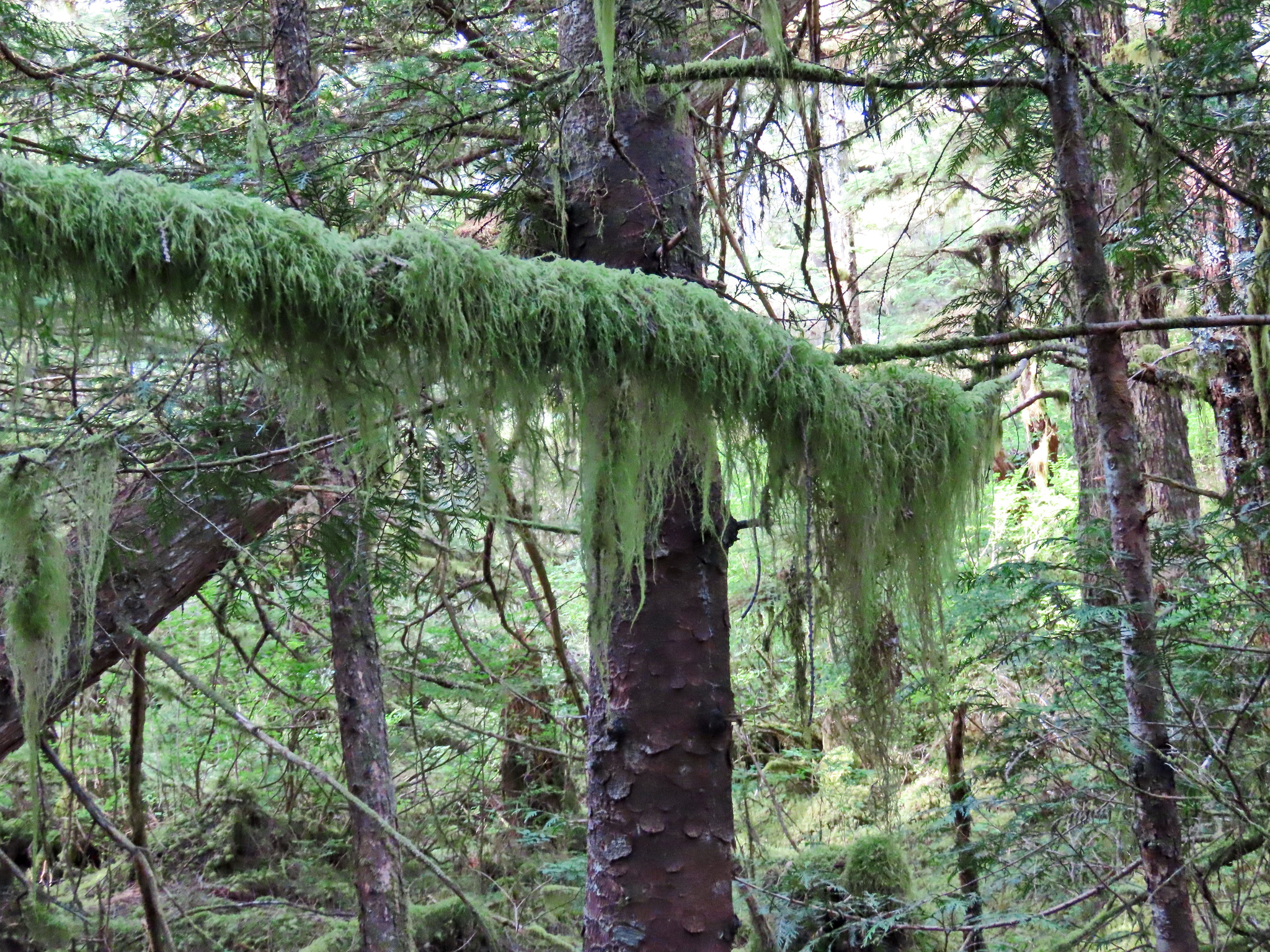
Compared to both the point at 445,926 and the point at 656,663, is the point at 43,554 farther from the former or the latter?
the point at 445,926

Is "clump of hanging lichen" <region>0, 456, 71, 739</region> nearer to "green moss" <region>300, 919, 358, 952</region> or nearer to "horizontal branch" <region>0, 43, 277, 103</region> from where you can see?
"horizontal branch" <region>0, 43, 277, 103</region>

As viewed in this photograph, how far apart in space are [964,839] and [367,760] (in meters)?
3.26

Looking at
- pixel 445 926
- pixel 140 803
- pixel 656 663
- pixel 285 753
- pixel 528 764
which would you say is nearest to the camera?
pixel 656 663

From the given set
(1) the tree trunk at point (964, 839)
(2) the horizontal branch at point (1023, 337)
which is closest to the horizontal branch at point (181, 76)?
(2) the horizontal branch at point (1023, 337)

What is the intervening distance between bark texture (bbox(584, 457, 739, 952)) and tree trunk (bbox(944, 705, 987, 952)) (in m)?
2.07

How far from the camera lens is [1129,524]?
112 inches

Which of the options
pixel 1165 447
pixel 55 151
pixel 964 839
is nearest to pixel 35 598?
pixel 55 151

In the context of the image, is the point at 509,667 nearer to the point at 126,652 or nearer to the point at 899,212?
the point at 126,652

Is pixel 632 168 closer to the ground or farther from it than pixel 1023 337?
farther from it

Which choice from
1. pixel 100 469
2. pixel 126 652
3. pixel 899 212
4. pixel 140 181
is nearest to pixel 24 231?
pixel 140 181

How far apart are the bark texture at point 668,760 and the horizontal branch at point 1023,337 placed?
1.87 ft

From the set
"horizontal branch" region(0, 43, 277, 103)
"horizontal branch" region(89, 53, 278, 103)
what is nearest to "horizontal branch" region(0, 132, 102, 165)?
"horizontal branch" region(0, 43, 277, 103)

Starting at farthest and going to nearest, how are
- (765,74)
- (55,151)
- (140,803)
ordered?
(140,803) → (55,151) → (765,74)

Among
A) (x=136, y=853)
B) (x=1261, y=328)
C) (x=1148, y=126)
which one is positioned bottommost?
(x=136, y=853)
